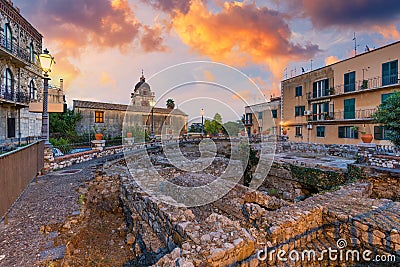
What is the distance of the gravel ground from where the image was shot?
2.96m

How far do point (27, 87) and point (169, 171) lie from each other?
17.0m

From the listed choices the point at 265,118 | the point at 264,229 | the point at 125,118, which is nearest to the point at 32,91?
the point at 125,118

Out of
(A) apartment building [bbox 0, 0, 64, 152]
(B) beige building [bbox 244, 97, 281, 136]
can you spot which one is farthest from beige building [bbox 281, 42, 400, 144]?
(A) apartment building [bbox 0, 0, 64, 152]

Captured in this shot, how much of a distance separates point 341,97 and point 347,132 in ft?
11.4

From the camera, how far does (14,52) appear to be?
15148mm

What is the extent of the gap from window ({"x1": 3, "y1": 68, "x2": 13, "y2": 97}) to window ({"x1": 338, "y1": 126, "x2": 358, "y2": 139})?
27.8 meters

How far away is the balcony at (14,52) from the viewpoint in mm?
13734

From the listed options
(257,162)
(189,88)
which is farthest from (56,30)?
(257,162)

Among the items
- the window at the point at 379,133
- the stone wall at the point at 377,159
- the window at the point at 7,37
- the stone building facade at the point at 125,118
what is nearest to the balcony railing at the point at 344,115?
the window at the point at 379,133

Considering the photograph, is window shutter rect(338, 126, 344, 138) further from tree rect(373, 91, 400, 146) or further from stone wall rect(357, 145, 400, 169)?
stone wall rect(357, 145, 400, 169)

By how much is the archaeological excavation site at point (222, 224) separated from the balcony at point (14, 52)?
41.6 feet

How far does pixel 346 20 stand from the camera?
13.7m

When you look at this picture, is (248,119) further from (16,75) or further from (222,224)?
(222,224)

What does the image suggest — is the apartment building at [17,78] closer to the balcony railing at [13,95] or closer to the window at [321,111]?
the balcony railing at [13,95]
